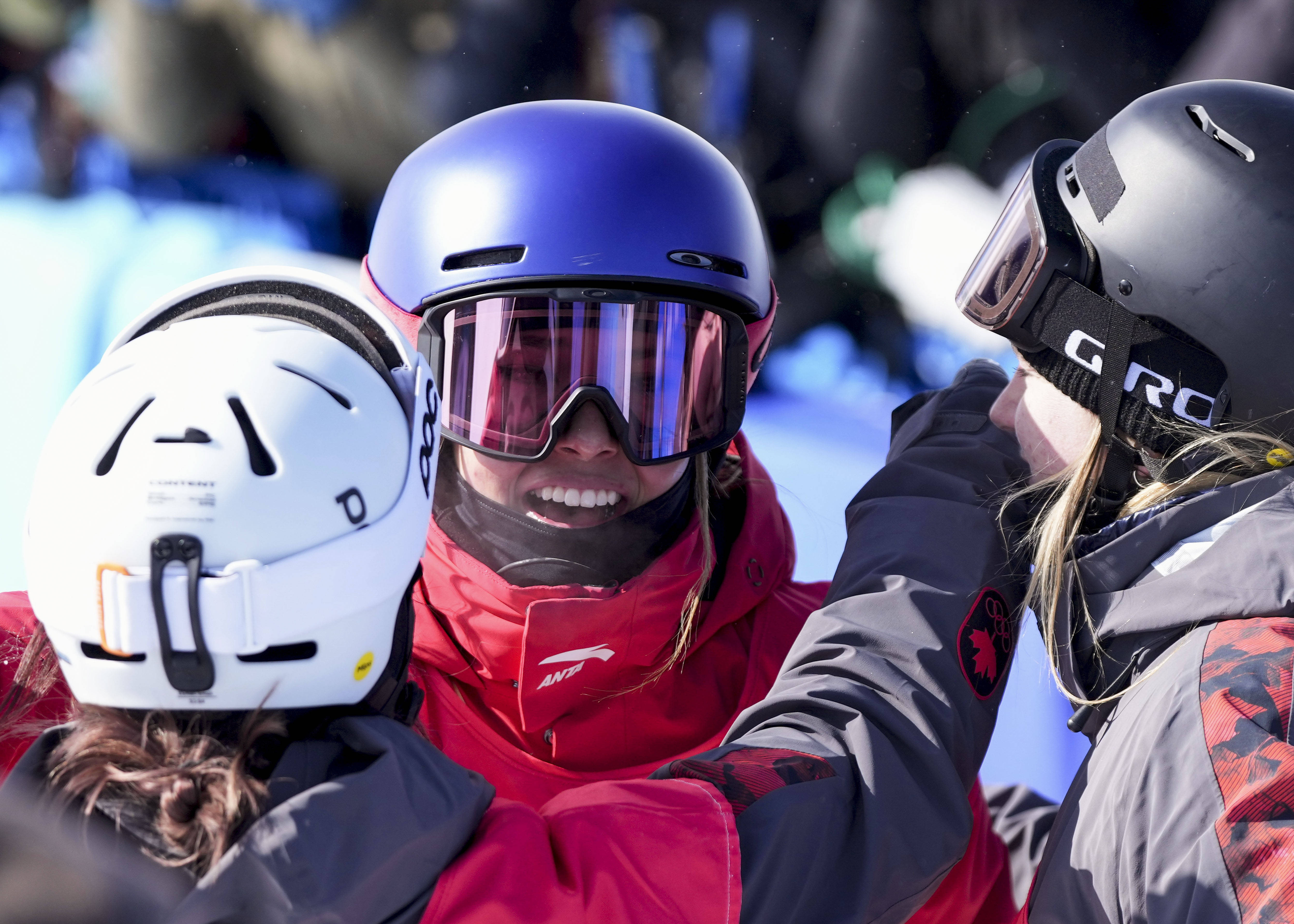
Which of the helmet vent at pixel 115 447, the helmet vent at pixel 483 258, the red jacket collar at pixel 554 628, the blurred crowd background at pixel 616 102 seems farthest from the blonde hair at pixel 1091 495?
the blurred crowd background at pixel 616 102

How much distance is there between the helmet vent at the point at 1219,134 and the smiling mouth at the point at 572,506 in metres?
1.13

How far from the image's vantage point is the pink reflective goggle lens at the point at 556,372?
73.4 inches

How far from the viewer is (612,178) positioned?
6.41ft

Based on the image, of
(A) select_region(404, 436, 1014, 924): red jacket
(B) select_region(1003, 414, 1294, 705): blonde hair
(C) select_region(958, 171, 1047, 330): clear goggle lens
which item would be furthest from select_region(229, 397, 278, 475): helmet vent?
(C) select_region(958, 171, 1047, 330): clear goggle lens

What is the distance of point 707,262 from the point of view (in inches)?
78.5

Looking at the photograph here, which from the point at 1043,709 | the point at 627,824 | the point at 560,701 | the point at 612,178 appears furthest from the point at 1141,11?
the point at 627,824

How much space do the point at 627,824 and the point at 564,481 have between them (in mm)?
806

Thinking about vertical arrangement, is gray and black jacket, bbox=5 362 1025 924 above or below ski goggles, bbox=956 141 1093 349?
below

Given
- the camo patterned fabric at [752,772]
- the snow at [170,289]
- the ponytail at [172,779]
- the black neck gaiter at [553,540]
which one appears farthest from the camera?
the snow at [170,289]

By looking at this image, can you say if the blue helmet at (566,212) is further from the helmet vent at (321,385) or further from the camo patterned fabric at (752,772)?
the camo patterned fabric at (752,772)

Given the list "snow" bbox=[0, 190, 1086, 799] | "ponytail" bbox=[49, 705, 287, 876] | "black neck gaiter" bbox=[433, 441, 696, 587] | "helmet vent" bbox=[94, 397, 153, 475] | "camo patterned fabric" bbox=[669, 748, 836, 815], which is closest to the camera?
"ponytail" bbox=[49, 705, 287, 876]

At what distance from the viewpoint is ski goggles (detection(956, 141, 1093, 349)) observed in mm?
1775

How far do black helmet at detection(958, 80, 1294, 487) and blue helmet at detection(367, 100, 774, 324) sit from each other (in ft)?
1.75

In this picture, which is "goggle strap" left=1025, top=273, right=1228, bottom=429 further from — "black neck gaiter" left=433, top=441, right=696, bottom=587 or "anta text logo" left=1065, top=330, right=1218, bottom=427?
"black neck gaiter" left=433, top=441, right=696, bottom=587
